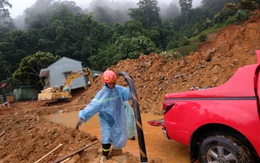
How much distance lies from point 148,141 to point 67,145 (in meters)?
1.82

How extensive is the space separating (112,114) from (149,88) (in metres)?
8.52

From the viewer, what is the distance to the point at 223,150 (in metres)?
2.79

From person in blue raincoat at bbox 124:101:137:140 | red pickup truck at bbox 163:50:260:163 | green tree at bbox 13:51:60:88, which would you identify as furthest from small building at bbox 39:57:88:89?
red pickup truck at bbox 163:50:260:163

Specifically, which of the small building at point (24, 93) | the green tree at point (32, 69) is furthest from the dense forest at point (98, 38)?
the small building at point (24, 93)

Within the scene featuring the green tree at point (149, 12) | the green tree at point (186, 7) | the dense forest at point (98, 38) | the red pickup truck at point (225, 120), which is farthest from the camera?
the green tree at point (186, 7)

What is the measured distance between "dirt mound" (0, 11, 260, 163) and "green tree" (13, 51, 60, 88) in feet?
65.4

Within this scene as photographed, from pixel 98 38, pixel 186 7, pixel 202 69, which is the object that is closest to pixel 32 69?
pixel 98 38

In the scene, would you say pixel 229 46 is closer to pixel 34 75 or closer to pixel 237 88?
pixel 237 88

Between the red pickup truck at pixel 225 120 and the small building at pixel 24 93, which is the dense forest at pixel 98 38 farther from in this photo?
the red pickup truck at pixel 225 120

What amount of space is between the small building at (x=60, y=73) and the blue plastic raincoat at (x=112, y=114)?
27904mm

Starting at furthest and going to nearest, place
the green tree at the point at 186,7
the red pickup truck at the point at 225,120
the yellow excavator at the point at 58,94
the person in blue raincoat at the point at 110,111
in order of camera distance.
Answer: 1. the green tree at the point at 186,7
2. the yellow excavator at the point at 58,94
3. the person in blue raincoat at the point at 110,111
4. the red pickup truck at the point at 225,120

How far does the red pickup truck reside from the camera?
2.56 metres

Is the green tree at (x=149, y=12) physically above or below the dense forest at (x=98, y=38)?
above

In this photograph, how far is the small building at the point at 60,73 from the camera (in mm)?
31234
